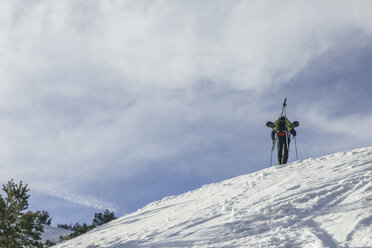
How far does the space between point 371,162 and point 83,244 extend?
10.3 metres

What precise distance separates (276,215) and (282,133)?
7.88 meters

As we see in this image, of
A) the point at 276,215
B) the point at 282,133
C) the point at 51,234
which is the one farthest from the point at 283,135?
the point at 51,234

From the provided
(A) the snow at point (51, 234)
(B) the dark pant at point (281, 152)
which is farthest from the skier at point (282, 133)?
(A) the snow at point (51, 234)

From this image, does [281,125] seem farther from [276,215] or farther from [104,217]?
[104,217]

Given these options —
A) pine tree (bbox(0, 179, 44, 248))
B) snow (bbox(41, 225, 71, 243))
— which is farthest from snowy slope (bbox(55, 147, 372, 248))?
snow (bbox(41, 225, 71, 243))

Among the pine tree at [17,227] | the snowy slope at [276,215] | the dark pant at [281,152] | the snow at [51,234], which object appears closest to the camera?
the snowy slope at [276,215]

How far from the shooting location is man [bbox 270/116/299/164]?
1667 centimetres

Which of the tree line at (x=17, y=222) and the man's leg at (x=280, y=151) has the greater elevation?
the man's leg at (x=280, y=151)

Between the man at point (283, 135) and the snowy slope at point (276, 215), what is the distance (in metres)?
2.29

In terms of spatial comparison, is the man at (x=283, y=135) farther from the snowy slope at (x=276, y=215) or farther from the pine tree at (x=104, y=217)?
the pine tree at (x=104, y=217)

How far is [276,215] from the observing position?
30.9ft

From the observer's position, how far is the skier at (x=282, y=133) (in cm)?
1667

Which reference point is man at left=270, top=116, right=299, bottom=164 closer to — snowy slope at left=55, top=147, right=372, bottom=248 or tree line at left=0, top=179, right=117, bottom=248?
snowy slope at left=55, top=147, right=372, bottom=248

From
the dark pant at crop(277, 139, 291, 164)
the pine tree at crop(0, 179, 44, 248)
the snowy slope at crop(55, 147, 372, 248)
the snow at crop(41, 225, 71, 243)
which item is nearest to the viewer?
the snowy slope at crop(55, 147, 372, 248)
